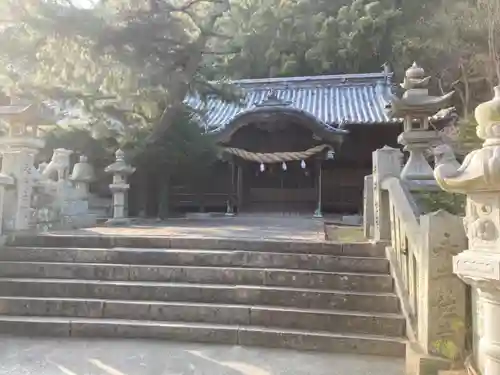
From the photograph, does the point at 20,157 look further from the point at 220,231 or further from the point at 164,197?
the point at 164,197

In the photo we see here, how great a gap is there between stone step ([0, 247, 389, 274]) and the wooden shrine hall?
9.71m

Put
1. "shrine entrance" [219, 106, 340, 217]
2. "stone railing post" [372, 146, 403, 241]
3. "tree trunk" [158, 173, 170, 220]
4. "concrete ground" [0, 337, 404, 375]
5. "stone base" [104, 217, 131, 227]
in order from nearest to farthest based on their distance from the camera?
"concrete ground" [0, 337, 404, 375] < "stone railing post" [372, 146, 403, 241] < "stone base" [104, 217, 131, 227] < "tree trunk" [158, 173, 170, 220] < "shrine entrance" [219, 106, 340, 217]

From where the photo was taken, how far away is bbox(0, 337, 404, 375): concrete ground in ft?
12.9

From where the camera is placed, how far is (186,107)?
13930mm

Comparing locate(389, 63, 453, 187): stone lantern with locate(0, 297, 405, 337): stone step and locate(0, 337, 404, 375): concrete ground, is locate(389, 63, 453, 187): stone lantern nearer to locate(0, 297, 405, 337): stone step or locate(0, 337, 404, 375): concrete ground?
locate(0, 297, 405, 337): stone step

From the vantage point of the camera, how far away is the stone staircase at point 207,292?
4.68 metres

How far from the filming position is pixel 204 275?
556 centimetres

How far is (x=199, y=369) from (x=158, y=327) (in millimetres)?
992

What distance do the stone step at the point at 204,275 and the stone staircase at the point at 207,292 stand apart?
0.5 inches

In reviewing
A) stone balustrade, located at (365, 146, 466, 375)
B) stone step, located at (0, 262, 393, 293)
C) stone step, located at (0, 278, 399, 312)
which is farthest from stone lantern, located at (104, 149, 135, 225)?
stone balustrade, located at (365, 146, 466, 375)

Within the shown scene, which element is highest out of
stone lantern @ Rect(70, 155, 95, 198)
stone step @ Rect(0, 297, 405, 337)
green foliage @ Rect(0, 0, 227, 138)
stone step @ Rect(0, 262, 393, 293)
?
green foliage @ Rect(0, 0, 227, 138)

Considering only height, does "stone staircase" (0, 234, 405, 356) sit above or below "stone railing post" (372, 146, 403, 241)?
below

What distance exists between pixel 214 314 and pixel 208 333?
29cm

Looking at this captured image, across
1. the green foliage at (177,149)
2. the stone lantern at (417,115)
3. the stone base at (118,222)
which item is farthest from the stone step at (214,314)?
the green foliage at (177,149)
